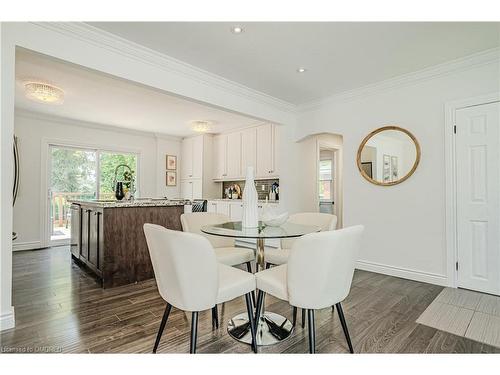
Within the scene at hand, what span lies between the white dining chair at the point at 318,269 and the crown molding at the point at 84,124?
5.43 m

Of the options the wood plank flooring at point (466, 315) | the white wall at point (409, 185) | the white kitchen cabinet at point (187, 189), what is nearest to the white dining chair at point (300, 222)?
the wood plank flooring at point (466, 315)

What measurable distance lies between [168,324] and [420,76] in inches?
145

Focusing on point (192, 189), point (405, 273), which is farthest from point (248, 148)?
point (405, 273)

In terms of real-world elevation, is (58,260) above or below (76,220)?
below

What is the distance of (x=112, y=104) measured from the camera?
4.26 meters

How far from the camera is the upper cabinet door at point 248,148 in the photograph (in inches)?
213

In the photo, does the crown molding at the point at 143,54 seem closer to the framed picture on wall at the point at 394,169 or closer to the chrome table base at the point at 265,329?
the framed picture on wall at the point at 394,169

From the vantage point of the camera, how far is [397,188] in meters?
3.35

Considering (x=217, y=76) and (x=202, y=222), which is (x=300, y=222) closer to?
(x=202, y=222)

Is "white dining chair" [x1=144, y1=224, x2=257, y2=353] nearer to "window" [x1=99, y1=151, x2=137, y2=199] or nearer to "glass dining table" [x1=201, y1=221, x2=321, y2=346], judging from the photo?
"glass dining table" [x1=201, y1=221, x2=321, y2=346]

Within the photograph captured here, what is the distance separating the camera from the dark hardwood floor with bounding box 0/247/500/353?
177cm

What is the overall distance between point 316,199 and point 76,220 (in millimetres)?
3911

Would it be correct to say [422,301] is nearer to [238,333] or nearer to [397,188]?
[397,188]
